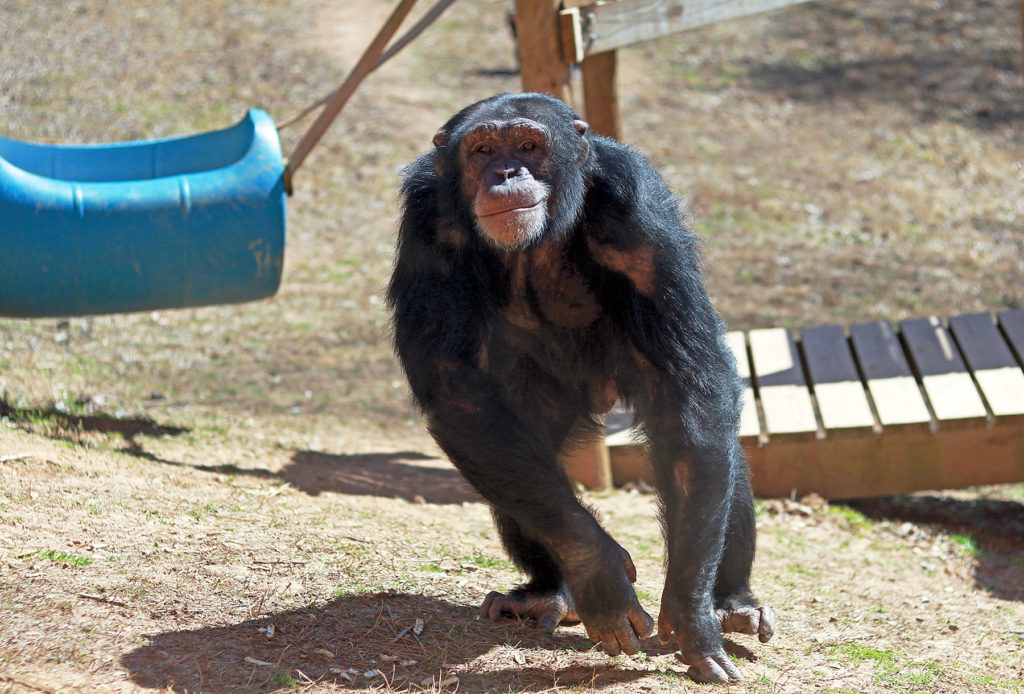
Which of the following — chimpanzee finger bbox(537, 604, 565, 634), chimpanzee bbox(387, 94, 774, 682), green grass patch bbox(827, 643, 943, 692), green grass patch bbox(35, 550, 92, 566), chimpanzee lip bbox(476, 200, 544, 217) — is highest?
chimpanzee lip bbox(476, 200, 544, 217)

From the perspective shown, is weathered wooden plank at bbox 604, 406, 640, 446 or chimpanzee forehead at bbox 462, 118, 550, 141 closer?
chimpanzee forehead at bbox 462, 118, 550, 141

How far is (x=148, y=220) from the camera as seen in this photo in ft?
18.3

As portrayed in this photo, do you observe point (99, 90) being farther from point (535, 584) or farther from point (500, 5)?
point (535, 584)

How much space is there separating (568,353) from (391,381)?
3.81 metres

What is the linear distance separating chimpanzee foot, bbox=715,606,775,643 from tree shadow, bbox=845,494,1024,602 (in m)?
1.84

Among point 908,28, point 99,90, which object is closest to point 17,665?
point 99,90

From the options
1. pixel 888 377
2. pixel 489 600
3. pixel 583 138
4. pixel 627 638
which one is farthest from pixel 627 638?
pixel 888 377

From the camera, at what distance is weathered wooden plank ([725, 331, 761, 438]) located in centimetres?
611

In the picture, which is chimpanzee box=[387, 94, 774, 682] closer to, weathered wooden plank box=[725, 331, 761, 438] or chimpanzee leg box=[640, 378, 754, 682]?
chimpanzee leg box=[640, 378, 754, 682]

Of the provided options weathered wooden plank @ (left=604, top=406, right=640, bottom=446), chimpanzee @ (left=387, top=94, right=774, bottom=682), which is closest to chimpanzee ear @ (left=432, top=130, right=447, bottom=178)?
chimpanzee @ (left=387, top=94, right=774, bottom=682)

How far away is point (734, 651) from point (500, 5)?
43.8 feet

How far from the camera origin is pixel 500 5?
15.6 metres

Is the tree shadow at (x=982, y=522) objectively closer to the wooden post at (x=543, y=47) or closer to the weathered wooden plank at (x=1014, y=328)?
the weathered wooden plank at (x=1014, y=328)

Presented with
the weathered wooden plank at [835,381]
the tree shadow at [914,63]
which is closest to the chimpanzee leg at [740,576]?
the weathered wooden plank at [835,381]
